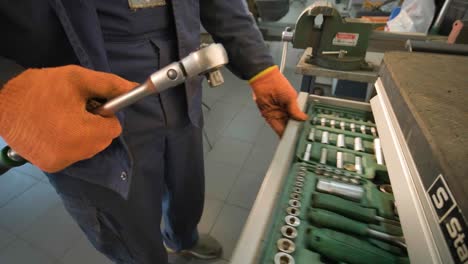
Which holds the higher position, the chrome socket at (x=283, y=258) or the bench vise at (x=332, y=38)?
the bench vise at (x=332, y=38)

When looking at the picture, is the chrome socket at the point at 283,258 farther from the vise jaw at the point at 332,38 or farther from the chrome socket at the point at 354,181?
the vise jaw at the point at 332,38

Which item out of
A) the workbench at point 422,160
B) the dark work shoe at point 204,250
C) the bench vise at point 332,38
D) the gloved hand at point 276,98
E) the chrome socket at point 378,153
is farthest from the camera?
the dark work shoe at point 204,250

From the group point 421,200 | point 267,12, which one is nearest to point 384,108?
point 421,200

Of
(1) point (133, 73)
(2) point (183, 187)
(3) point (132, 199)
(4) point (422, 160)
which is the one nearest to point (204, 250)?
(2) point (183, 187)

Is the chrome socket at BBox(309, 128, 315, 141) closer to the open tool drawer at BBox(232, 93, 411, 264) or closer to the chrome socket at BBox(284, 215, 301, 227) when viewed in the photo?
the open tool drawer at BBox(232, 93, 411, 264)

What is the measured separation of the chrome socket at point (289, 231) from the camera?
1.49 feet

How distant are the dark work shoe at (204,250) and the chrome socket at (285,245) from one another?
79 cm

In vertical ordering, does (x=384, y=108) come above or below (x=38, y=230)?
above

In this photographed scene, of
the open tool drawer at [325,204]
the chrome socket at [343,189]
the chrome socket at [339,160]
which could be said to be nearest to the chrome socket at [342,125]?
the open tool drawer at [325,204]

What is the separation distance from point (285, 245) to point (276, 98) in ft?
1.42

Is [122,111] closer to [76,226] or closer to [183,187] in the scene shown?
[183,187]

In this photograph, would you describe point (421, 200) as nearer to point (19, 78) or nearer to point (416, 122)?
point (416, 122)

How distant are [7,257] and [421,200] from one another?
160cm

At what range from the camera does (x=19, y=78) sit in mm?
362
